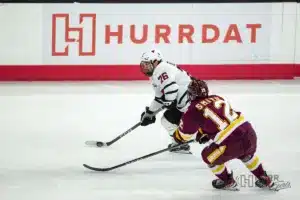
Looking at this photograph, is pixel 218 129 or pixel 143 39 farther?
pixel 143 39

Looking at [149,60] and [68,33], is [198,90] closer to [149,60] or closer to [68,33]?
[149,60]

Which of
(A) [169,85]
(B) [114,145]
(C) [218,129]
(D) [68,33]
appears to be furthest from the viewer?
(D) [68,33]

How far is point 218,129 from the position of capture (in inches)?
212

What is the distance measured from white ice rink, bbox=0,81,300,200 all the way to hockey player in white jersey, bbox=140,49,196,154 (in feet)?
1.12

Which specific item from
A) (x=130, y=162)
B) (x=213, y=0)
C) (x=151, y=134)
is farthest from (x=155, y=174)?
(x=213, y=0)

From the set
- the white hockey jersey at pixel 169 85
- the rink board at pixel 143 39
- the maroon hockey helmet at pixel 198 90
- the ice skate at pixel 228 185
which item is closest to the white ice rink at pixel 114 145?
the ice skate at pixel 228 185

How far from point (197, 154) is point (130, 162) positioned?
798mm

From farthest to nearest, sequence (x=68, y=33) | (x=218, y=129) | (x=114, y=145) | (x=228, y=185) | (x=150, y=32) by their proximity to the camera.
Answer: (x=150, y=32) → (x=68, y=33) → (x=114, y=145) → (x=228, y=185) → (x=218, y=129)

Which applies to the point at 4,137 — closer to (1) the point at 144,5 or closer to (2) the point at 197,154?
(2) the point at 197,154

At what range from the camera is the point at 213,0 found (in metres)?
9.70

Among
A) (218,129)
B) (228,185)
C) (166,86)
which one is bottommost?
(228,185)

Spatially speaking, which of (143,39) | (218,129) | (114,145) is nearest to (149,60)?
(114,145)

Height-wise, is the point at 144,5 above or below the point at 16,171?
above

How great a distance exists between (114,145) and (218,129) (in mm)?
1813
